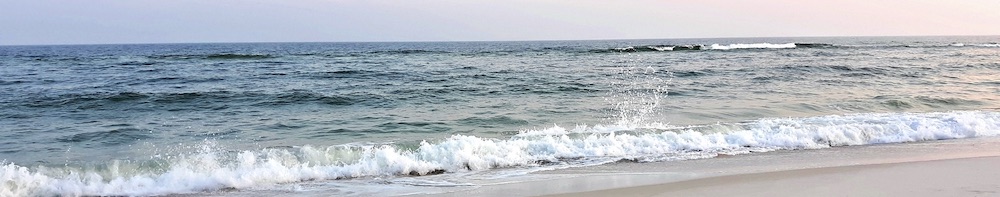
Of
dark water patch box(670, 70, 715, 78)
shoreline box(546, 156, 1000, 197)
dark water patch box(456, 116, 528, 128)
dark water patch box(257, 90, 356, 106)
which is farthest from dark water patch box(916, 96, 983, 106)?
dark water patch box(257, 90, 356, 106)

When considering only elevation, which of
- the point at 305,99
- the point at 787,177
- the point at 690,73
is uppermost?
the point at 787,177

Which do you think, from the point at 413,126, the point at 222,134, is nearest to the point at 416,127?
the point at 413,126

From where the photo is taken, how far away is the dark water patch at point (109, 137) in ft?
29.7

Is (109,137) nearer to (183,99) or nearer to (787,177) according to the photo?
(183,99)

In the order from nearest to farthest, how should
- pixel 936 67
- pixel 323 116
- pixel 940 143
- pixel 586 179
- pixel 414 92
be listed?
pixel 586 179 → pixel 940 143 → pixel 323 116 → pixel 414 92 → pixel 936 67

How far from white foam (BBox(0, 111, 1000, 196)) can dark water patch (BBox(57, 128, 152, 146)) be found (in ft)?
6.20

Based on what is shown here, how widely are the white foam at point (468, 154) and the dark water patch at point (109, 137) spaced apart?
189 centimetres

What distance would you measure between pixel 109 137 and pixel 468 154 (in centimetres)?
574

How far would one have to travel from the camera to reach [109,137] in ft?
30.9

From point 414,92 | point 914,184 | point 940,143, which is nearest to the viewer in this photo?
point 914,184

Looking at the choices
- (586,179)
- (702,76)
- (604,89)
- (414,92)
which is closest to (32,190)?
(586,179)

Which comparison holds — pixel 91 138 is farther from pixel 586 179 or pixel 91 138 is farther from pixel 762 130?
pixel 762 130

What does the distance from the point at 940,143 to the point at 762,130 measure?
7.75 ft

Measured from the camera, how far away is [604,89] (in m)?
17.0
